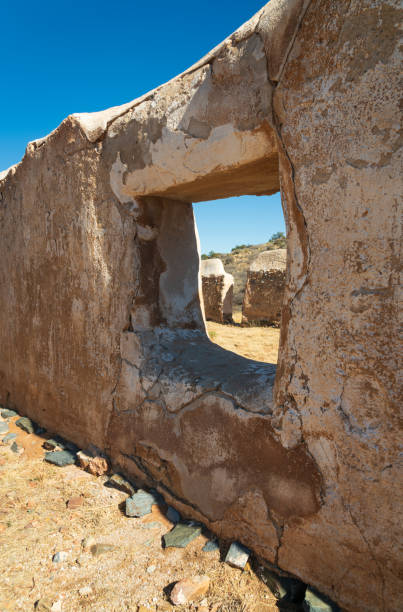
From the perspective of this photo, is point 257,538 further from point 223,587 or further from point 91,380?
point 91,380

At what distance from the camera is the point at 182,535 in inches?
63.3

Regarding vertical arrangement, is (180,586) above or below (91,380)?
below

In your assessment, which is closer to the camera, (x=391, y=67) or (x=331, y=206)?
(x=391, y=67)

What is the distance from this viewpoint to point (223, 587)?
4.47ft

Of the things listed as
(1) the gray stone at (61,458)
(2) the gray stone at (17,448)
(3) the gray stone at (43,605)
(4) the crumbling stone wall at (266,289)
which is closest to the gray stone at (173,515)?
(3) the gray stone at (43,605)

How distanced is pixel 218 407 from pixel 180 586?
63 centimetres

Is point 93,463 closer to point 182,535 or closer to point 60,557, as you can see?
point 60,557

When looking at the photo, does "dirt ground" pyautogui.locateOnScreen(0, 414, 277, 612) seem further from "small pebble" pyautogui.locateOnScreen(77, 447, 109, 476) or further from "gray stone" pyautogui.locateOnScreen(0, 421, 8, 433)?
"gray stone" pyautogui.locateOnScreen(0, 421, 8, 433)

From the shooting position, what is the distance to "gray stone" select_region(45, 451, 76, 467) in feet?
7.28

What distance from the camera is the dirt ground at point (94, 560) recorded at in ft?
4.39

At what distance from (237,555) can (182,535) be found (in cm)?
26

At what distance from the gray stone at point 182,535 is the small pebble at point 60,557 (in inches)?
15.8

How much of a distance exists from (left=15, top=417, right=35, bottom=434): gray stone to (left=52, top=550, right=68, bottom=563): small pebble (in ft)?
4.00

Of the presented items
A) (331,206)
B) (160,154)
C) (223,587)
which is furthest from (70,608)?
(160,154)
